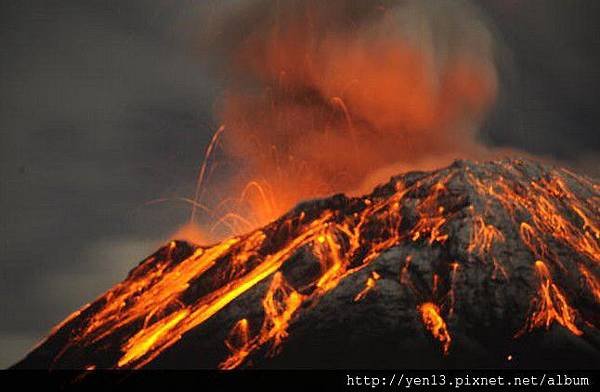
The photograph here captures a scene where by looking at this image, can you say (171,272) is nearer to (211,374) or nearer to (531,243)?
(211,374)

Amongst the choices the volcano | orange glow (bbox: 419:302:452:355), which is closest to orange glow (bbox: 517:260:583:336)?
the volcano

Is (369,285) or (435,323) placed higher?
(369,285)

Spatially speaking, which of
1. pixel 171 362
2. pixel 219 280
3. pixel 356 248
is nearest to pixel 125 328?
pixel 219 280

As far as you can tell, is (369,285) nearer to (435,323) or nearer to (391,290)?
(391,290)

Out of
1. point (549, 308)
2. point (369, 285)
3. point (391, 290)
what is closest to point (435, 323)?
point (391, 290)

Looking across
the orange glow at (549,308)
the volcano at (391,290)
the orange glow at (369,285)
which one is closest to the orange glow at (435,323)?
the volcano at (391,290)

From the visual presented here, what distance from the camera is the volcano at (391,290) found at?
97.8 metres

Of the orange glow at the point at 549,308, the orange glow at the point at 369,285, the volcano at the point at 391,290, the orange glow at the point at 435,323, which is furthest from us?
the orange glow at the point at 369,285

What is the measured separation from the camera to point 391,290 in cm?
10788

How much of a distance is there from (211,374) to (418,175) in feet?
236

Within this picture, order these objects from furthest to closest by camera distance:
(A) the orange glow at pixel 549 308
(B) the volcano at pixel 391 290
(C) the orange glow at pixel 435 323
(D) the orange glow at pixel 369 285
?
(D) the orange glow at pixel 369 285, (A) the orange glow at pixel 549 308, (B) the volcano at pixel 391 290, (C) the orange glow at pixel 435 323

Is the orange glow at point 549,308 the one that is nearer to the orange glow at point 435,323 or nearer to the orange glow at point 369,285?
the orange glow at point 435,323

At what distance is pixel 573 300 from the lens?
→ 10881cm

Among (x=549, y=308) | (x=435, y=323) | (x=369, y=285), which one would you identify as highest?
(x=369, y=285)
